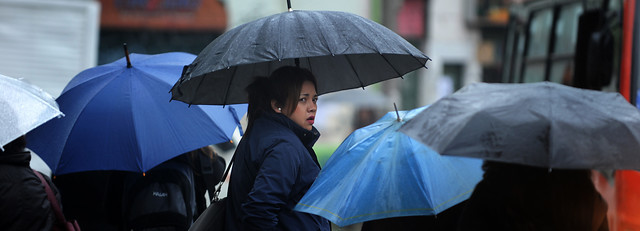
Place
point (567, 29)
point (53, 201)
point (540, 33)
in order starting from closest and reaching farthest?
point (53, 201) → point (567, 29) → point (540, 33)

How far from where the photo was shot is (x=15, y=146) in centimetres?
352

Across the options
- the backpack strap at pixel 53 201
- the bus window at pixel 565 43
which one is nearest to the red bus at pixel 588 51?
the bus window at pixel 565 43

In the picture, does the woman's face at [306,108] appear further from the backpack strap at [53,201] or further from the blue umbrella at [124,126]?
the backpack strap at [53,201]

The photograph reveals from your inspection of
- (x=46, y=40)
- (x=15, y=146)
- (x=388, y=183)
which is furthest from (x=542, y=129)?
(x=46, y=40)

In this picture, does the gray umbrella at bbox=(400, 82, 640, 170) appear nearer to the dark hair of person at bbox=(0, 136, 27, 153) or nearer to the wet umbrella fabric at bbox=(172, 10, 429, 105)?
the wet umbrella fabric at bbox=(172, 10, 429, 105)

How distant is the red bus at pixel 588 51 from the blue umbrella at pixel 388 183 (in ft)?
5.82

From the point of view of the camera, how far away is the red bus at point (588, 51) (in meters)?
5.19

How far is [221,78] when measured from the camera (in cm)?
403

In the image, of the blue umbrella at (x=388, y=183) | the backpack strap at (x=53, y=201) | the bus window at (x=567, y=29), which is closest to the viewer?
the blue umbrella at (x=388, y=183)

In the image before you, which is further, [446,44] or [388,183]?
[446,44]

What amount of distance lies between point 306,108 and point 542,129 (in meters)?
1.32

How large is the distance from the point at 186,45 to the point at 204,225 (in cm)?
1344

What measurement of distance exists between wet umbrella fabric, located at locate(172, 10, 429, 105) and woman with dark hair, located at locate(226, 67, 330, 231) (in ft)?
0.49

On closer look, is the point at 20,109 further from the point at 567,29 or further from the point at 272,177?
the point at 567,29
